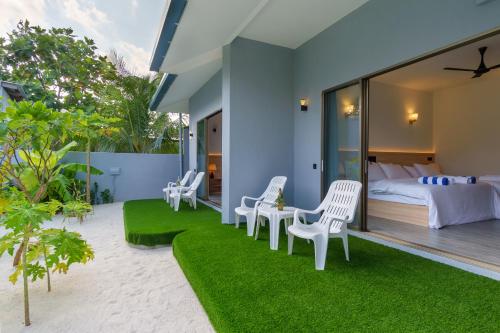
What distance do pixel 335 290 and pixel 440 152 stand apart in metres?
8.60

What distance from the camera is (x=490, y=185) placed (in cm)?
575

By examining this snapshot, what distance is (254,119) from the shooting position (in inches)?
219

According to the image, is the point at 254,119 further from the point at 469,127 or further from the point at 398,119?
the point at 469,127

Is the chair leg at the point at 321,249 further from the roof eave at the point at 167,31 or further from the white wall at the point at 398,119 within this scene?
the white wall at the point at 398,119

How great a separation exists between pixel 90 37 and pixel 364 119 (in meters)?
15.3

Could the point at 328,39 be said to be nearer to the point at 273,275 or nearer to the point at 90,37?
the point at 273,275

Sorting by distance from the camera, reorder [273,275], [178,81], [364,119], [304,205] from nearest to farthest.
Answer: [273,275]
[364,119]
[304,205]
[178,81]

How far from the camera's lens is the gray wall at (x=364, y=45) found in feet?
10.3

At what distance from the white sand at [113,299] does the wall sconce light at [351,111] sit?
12.0ft

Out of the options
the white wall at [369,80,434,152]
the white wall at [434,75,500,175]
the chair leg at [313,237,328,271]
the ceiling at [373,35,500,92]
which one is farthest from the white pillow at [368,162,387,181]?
the chair leg at [313,237,328,271]

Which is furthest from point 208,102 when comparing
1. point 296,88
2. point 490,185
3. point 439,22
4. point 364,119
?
point 490,185

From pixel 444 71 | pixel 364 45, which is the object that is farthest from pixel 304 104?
pixel 444 71

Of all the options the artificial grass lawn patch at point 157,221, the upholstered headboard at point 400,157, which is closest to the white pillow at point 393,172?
the upholstered headboard at point 400,157

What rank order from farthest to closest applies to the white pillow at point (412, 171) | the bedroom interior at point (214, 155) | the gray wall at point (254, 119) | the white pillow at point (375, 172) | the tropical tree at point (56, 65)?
1. the tropical tree at point (56, 65)
2. the bedroom interior at point (214, 155)
3. the white pillow at point (412, 171)
4. the white pillow at point (375, 172)
5. the gray wall at point (254, 119)
